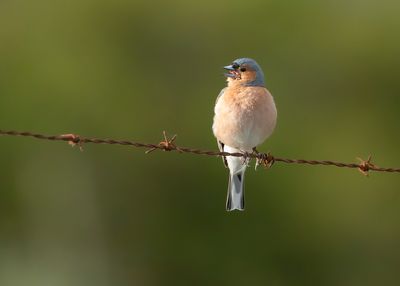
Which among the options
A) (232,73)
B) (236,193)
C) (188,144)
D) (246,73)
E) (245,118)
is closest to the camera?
(245,118)

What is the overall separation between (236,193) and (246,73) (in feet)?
3.90

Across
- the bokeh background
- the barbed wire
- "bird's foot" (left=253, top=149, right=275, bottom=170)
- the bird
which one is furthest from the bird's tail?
the bokeh background

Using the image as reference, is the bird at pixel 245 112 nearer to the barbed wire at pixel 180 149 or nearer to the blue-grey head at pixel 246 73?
the blue-grey head at pixel 246 73

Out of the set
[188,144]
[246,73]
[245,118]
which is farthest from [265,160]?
[188,144]

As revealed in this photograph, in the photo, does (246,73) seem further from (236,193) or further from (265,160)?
(265,160)

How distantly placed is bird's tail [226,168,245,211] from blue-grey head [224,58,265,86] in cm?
103

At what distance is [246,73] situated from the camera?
11578mm

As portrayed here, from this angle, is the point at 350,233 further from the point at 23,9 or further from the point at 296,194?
the point at 23,9

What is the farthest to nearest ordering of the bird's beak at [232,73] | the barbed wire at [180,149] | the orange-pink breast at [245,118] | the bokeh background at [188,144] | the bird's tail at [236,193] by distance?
1. the bokeh background at [188,144]
2. the bird's tail at [236,193]
3. the bird's beak at [232,73]
4. the orange-pink breast at [245,118]
5. the barbed wire at [180,149]

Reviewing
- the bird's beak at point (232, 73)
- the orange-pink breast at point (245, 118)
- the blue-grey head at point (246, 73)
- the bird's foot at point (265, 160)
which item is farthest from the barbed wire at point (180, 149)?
the bird's beak at point (232, 73)

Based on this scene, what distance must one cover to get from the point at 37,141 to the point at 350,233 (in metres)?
8.07

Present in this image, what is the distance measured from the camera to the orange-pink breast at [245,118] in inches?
434

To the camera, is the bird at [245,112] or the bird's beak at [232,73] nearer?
the bird at [245,112]

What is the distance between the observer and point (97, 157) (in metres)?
30.6
